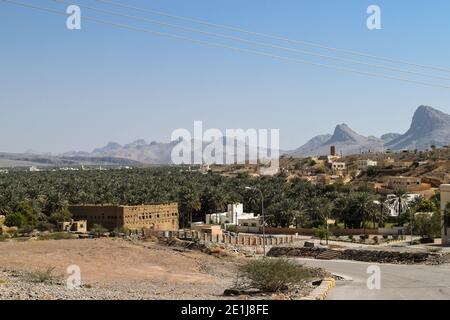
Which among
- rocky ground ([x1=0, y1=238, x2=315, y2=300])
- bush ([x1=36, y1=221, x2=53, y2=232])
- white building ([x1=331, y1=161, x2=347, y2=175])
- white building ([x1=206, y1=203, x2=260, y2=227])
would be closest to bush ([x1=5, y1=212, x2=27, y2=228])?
bush ([x1=36, y1=221, x2=53, y2=232])

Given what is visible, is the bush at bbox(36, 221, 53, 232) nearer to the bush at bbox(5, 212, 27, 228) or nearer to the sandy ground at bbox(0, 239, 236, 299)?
the bush at bbox(5, 212, 27, 228)

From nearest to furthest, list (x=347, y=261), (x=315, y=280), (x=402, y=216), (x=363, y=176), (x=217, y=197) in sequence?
(x=315, y=280)
(x=347, y=261)
(x=402, y=216)
(x=217, y=197)
(x=363, y=176)

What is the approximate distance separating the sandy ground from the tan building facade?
48.8 ft

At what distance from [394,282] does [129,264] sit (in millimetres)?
21169

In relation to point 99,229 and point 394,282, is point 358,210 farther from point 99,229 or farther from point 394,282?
point 394,282

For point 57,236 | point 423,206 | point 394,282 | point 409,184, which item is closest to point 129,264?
point 57,236

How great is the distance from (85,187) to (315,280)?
78.4 meters

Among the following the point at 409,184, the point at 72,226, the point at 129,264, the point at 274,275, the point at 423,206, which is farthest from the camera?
the point at 409,184

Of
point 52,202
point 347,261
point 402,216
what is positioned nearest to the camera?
point 347,261

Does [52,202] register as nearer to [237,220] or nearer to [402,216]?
[237,220]

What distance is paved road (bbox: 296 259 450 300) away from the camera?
94.0ft

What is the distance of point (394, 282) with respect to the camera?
35.2 meters
